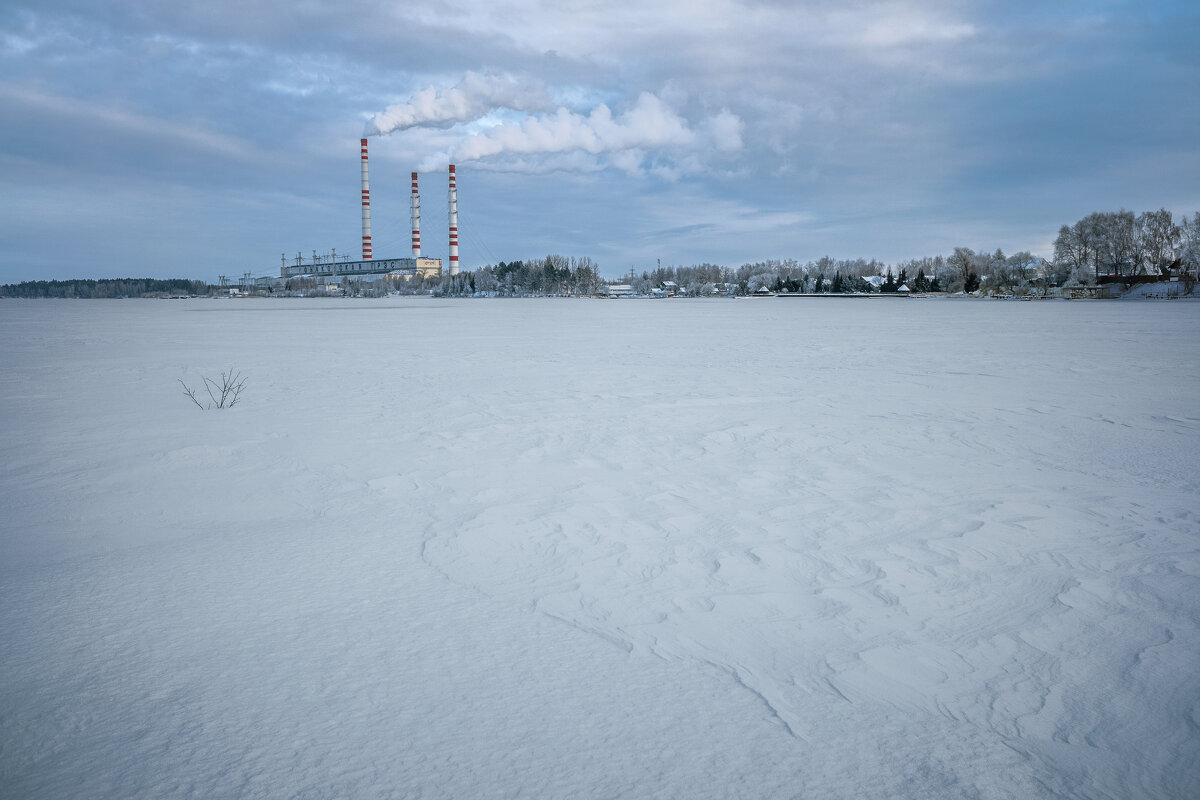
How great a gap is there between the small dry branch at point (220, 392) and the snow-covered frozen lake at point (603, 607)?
3.70 feet

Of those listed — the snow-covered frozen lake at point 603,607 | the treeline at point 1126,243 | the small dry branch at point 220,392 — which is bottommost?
the snow-covered frozen lake at point 603,607

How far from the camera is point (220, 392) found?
34.5ft

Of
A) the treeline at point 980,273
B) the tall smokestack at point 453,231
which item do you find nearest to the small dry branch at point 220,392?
the treeline at point 980,273

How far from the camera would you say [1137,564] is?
13.5ft

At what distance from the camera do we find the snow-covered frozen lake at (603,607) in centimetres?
246

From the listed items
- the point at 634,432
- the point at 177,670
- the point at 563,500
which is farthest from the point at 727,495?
the point at 177,670

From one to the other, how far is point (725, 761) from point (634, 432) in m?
5.37

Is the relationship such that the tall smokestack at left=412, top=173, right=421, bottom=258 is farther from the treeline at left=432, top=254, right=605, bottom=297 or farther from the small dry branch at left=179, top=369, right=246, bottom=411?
the small dry branch at left=179, top=369, right=246, bottom=411

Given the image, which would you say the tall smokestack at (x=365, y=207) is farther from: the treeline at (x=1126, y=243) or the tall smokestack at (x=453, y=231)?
the treeline at (x=1126, y=243)

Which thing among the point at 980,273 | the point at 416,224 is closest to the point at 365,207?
the point at 416,224

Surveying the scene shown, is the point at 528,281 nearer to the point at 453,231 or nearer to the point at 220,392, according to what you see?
the point at 453,231

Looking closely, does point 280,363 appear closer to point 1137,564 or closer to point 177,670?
point 177,670

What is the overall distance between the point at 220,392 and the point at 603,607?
8.87 metres

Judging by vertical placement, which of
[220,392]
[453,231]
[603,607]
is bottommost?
[603,607]
